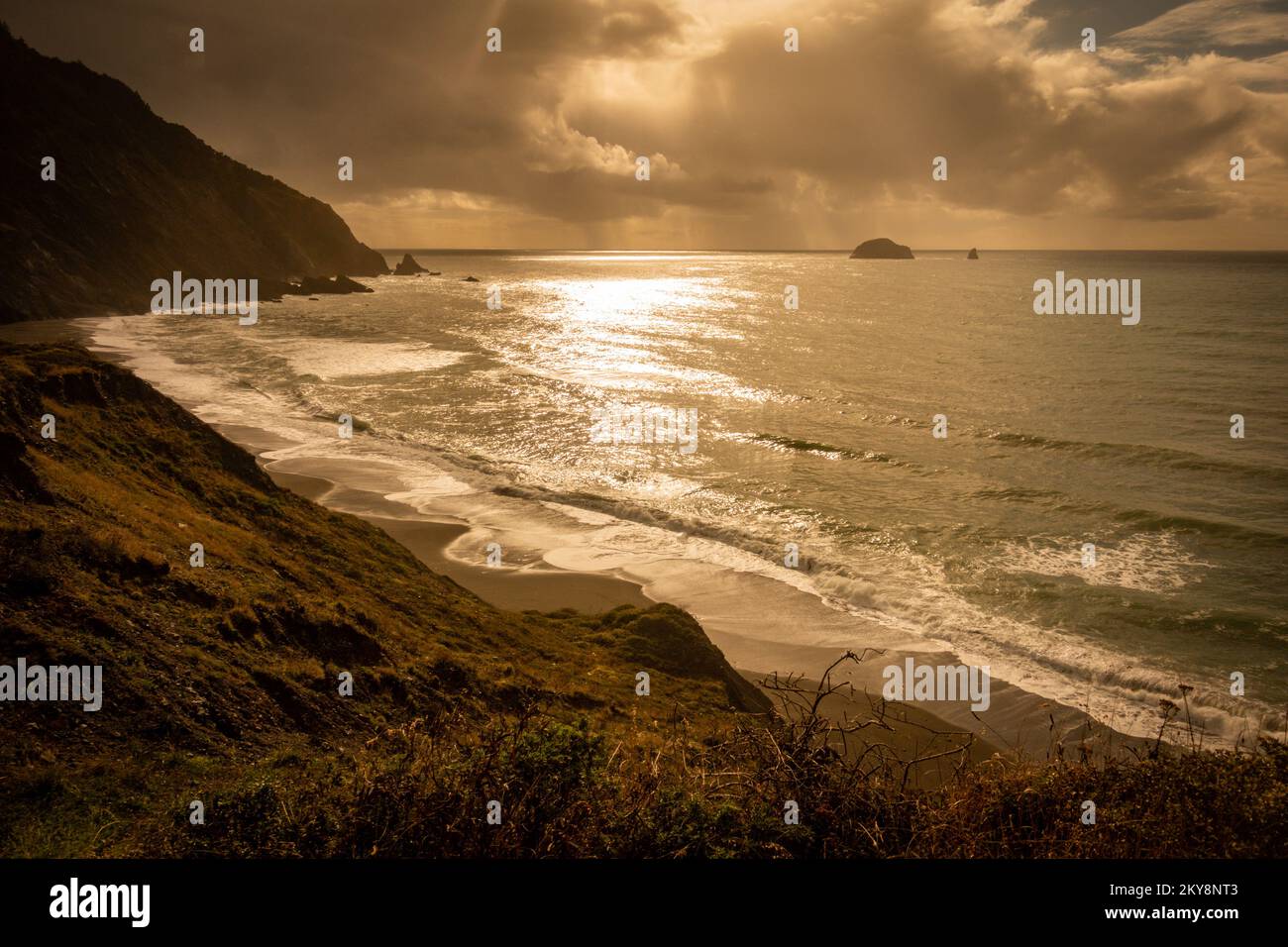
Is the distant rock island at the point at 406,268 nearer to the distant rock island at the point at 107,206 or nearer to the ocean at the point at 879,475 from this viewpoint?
the distant rock island at the point at 107,206

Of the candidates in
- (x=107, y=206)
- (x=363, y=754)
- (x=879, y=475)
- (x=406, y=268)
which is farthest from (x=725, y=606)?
(x=406, y=268)

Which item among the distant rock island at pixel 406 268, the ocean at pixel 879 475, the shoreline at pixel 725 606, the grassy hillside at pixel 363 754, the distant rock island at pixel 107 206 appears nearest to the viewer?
the grassy hillside at pixel 363 754

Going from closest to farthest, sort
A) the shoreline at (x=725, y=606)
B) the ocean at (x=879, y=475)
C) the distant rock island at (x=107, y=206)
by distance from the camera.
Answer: the shoreline at (x=725, y=606) < the ocean at (x=879, y=475) < the distant rock island at (x=107, y=206)

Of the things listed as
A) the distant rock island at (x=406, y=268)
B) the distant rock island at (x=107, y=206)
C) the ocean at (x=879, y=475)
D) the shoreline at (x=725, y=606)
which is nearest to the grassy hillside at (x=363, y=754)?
the shoreline at (x=725, y=606)

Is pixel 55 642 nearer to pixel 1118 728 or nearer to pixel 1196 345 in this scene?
pixel 1118 728

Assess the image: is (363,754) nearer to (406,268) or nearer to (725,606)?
(725,606)
